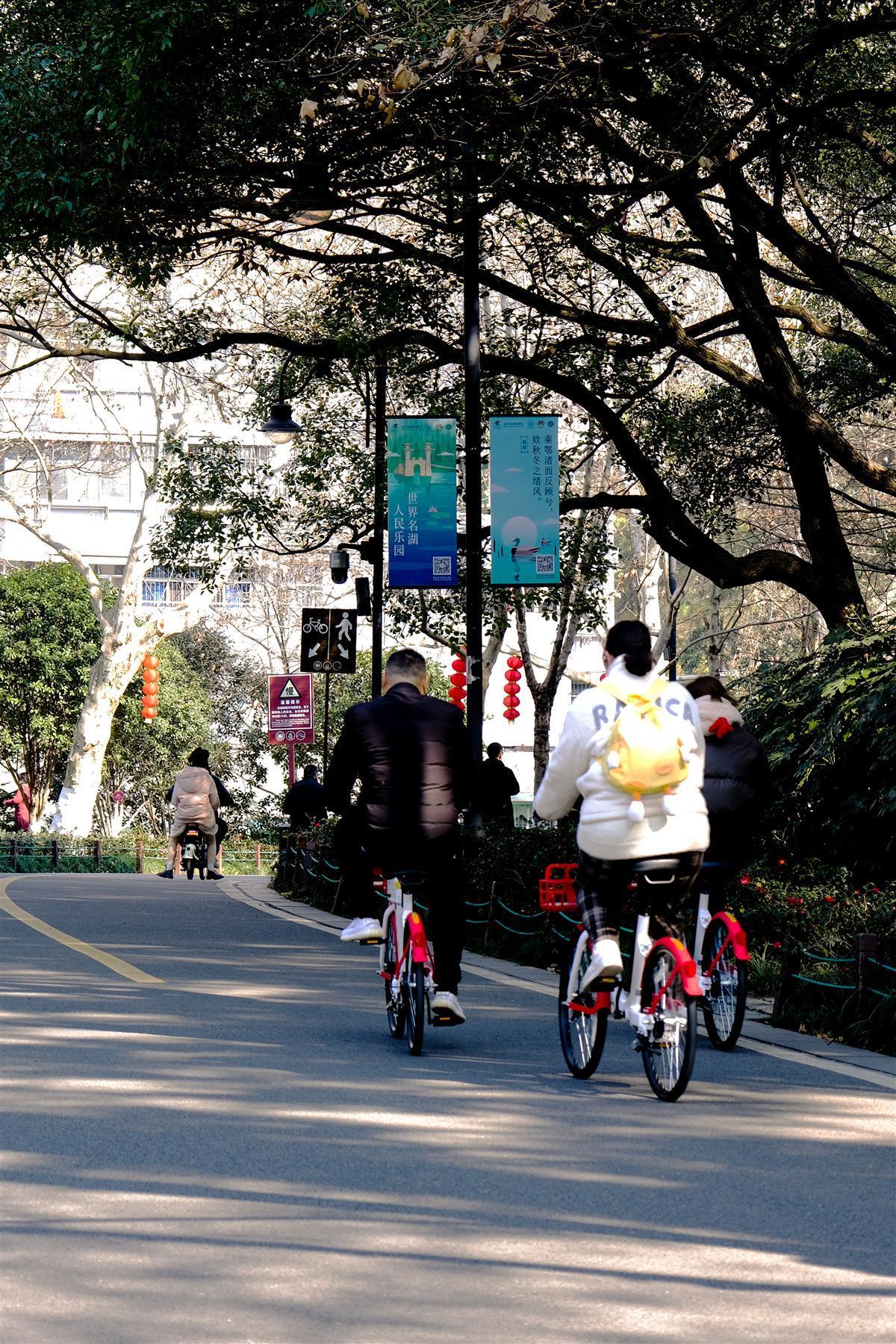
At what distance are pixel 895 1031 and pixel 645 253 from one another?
12.9m

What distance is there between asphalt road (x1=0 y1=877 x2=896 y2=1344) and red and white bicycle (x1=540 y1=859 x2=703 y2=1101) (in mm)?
153

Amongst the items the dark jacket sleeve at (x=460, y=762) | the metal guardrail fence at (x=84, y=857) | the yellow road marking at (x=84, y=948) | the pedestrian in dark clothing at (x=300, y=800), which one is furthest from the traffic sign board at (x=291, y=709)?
the dark jacket sleeve at (x=460, y=762)

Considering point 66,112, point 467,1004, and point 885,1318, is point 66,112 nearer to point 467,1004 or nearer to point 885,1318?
point 467,1004

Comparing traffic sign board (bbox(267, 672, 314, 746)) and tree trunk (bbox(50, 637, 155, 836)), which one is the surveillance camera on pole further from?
tree trunk (bbox(50, 637, 155, 836))

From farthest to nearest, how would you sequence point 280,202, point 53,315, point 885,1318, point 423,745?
point 53,315, point 280,202, point 423,745, point 885,1318

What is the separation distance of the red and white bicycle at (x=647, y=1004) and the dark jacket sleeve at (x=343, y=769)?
61.4 inches

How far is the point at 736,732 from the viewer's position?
10.0 meters

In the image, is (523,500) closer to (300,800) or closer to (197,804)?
(300,800)

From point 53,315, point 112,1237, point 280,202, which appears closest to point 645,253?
point 280,202

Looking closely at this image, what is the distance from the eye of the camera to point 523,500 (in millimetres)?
17875

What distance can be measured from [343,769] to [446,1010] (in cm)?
129

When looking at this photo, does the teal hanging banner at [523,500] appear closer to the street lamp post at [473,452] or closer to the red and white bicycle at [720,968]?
the street lamp post at [473,452]

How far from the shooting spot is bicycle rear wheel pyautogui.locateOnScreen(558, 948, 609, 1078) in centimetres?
861

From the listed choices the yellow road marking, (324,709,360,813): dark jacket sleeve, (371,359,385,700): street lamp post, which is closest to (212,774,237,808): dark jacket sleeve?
(371,359,385,700): street lamp post
